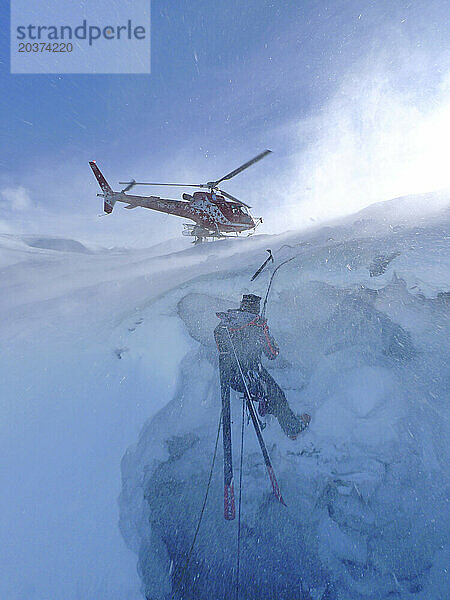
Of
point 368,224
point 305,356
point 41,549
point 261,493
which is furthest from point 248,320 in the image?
point 368,224

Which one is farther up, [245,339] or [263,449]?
[245,339]

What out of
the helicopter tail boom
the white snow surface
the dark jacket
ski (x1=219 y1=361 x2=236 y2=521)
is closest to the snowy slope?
the white snow surface

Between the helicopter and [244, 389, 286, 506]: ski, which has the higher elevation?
the helicopter

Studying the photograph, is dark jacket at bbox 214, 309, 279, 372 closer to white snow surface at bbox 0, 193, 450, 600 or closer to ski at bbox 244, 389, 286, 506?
ski at bbox 244, 389, 286, 506

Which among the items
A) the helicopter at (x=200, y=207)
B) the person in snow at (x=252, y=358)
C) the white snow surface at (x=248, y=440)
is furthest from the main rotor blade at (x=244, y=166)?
the person in snow at (x=252, y=358)

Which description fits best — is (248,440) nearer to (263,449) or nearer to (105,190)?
(263,449)

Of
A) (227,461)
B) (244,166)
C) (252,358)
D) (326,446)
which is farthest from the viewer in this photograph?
(244,166)

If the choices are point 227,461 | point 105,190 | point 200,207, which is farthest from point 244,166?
point 227,461
